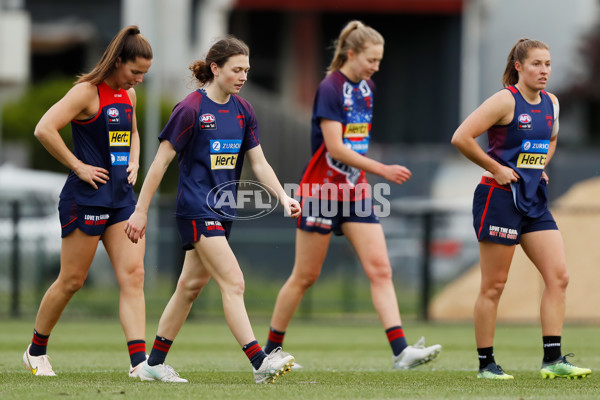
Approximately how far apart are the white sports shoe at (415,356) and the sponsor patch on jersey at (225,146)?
2014 mm

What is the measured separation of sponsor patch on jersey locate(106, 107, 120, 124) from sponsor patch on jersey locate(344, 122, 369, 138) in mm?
1780

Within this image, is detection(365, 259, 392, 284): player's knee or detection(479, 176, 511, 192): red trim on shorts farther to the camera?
detection(365, 259, 392, 284): player's knee

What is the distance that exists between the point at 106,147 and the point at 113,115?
21cm

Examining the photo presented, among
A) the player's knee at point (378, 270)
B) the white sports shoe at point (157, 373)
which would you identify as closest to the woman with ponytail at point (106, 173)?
the white sports shoe at point (157, 373)

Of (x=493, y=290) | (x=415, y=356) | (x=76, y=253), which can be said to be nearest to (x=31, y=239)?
(x=76, y=253)

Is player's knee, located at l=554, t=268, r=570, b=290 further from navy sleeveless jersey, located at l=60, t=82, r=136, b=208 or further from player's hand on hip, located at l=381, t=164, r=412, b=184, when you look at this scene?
navy sleeveless jersey, located at l=60, t=82, r=136, b=208

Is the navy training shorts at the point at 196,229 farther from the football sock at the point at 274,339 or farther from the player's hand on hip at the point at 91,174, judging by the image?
the football sock at the point at 274,339

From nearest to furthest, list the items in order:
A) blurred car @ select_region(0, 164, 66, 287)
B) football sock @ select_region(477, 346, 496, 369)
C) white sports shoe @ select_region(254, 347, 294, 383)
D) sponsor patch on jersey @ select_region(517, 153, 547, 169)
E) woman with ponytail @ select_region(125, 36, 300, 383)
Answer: white sports shoe @ select_region(254, 347, 294, 383) < woman with ponytail @ select_region(125, 36, 300, 383) < sponsor patch on jersey @ select_region(517, 153, 547, 169) < football sock @ select_region(477, 346, 496, 369) < blurred car @ select_region(0, 164, 66, 287)

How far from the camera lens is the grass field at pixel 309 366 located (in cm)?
619

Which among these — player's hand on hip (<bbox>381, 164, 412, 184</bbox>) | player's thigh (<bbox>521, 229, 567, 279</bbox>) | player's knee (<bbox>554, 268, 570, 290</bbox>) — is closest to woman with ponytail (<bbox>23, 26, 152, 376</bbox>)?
player's hand on hip (<bbox>381, 164, 412, 184</bbox>)

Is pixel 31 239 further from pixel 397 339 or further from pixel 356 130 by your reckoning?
pixel 397 339

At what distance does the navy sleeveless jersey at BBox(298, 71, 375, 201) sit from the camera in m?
7.85

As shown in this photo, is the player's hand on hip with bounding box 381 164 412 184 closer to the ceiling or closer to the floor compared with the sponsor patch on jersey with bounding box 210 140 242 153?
closer to the floor

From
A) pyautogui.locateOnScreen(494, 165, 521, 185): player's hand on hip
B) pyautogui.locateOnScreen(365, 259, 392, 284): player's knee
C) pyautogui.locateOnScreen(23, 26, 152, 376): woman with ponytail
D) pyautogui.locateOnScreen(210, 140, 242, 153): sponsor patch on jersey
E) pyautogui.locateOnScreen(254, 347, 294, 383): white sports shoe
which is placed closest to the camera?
pyautogui.locateOnScreen(254, 347, 294, 383): white sports shoe
